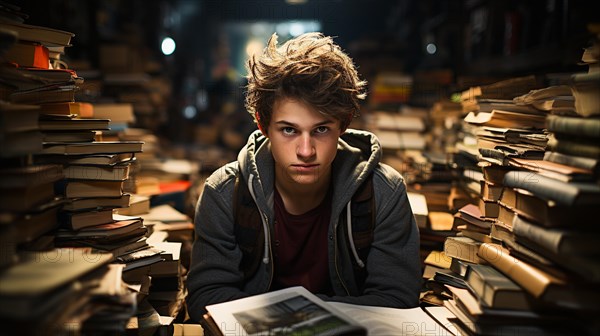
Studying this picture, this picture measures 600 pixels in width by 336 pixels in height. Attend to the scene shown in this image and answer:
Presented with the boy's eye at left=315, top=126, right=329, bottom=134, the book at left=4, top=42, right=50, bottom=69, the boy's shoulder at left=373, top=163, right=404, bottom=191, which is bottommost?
the boy's shoulder at left=373, top=163, right=404, bottom=191

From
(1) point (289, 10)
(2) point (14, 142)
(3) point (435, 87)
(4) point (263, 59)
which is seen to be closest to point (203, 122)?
(1) point (289, 10)

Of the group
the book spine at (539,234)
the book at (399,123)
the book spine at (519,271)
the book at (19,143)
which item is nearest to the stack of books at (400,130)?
the book at (399,123)

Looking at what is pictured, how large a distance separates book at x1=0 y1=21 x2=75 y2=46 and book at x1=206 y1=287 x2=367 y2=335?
131 centimetres

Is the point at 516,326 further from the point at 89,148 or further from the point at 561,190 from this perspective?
the point at 89,148

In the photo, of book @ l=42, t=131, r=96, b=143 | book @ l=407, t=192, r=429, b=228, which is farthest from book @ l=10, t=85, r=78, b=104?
book @ l=407, t=192, r=429, b=228

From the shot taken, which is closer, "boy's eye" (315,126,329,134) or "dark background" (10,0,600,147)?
"boy's eye" (315,126,329,134)

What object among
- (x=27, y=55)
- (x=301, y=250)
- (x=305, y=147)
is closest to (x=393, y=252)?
(x=301, y=250)

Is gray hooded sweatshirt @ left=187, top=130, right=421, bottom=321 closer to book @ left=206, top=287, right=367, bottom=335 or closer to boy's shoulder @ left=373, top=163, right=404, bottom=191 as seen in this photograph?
boy's shoulder @ left=373, top=163, right=404, bottom=191

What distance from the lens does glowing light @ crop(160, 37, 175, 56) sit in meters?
4.71

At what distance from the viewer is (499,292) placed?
5.06ft

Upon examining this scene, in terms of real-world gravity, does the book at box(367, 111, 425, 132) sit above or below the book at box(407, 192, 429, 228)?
above

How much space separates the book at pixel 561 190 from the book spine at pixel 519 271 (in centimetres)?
23

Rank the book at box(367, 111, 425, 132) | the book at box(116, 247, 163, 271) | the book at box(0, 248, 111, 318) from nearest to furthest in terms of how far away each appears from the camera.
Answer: the book at box(0, 248, 111, 318) < the book at box(116, 247, 163, 271) < the book at box(367, 111, 425, 132)

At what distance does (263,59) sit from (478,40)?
3.17 m
